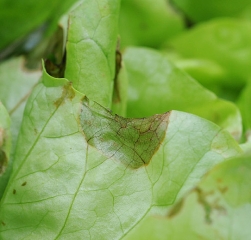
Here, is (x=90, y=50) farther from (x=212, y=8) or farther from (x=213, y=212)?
(x=212, y=8)

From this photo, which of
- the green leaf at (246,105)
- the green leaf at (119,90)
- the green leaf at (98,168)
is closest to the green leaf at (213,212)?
the green leaf at (98,168)

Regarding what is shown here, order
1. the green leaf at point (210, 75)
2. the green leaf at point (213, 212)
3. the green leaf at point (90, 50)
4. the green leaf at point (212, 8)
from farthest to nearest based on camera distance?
1. the green leaf at point (212, 8)
2. the green leaf at point (210, 75)
3. the green leaf at point (90, 50)
4. the green leaf at point (213, 212)

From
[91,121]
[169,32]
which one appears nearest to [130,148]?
[91,121]

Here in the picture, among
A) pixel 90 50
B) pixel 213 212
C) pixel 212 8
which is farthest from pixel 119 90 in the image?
pixel 212 8

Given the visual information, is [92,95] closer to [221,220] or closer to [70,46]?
[70,46]

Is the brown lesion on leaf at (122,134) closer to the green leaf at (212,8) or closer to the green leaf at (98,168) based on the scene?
the green leaf at (98,168)

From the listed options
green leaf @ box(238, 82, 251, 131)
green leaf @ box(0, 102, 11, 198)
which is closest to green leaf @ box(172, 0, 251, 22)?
green leaf @ box(238, 82, 251, 131)
